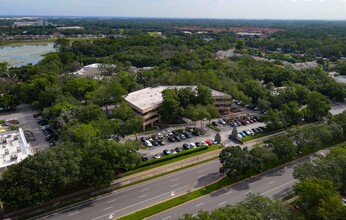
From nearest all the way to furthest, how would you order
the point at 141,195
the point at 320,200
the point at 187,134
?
the point at 320,200, the point at 141,195, the point at 187,134

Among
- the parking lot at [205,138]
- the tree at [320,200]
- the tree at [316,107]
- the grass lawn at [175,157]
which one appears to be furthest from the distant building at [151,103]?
the tree at [320,200]

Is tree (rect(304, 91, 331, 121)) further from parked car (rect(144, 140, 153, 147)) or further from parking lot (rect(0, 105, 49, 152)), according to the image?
parking lot (rect(0, 105, 49, 152))

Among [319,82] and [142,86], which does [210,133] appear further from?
[319,82]

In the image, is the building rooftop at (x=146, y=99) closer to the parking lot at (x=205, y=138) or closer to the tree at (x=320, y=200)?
the parking lot at (x=205, y=138)

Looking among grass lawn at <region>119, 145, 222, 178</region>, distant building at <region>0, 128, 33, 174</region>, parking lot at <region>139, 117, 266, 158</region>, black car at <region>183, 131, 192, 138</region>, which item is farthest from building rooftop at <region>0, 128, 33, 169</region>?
black car at <region>183, 131, 192, 138</region>

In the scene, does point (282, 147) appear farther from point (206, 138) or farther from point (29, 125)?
point (29, 125)

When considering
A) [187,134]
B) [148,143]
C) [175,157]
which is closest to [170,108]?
[187,134]
